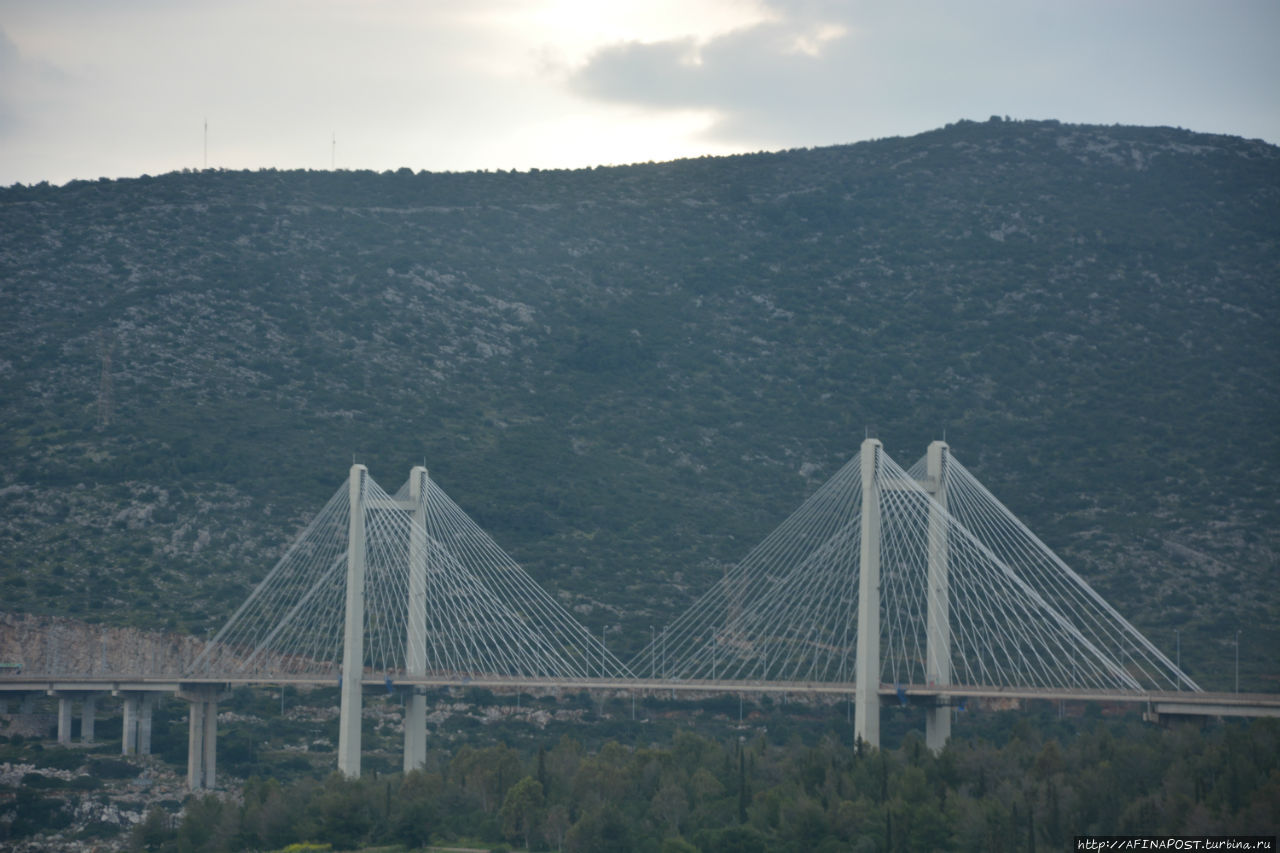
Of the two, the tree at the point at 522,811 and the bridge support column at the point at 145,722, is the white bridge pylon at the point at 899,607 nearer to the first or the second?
the tree at the point at 522,811

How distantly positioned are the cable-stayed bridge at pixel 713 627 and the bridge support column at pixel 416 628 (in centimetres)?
6

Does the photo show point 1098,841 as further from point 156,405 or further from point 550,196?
point 550,196

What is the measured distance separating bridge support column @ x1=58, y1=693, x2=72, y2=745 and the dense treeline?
872 cm

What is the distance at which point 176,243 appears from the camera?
8994cm

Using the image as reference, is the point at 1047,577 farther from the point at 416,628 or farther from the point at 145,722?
the point at 145,722

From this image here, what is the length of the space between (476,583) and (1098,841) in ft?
85.3

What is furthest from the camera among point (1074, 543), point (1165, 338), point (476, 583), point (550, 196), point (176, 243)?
point (550, 196)

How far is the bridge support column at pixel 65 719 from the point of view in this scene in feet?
185

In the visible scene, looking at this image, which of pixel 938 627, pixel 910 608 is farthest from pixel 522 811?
pixel 910 608

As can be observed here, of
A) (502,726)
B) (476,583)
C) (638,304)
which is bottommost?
(502,726)

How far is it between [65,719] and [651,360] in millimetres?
38169

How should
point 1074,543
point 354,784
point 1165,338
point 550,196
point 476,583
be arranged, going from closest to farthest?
point 354,784, point 476,583, point 1074,543, point 1165,338, point 550,196

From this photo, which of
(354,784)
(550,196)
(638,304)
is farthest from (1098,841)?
(550,196)

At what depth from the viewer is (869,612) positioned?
1913 inches
